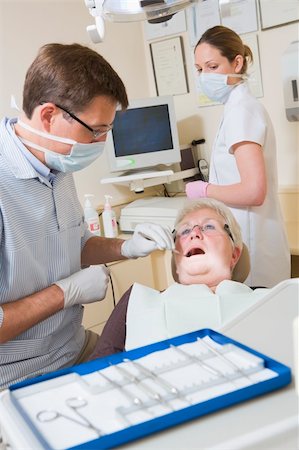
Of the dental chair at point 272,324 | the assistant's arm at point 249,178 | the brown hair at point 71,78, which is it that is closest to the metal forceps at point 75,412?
the dental chair at point 272,324

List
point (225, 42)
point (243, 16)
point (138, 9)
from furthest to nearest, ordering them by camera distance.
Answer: point (243, 16), point (225, 42), point (138, 9)

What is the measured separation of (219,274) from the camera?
5.41 ft

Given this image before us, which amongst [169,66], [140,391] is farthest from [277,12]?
[140,391]

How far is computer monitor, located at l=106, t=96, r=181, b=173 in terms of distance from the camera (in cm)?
304

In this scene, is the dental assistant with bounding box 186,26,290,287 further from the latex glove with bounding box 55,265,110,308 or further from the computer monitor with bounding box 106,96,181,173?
the computer monitor with bounding box 106,96,181,173

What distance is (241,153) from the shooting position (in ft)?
6.53

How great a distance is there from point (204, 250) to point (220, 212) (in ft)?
0.49

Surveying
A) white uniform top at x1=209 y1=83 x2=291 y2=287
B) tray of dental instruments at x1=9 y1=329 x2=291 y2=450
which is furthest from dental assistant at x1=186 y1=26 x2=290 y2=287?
tray of dental instruments at x1=9 y1=329 x2=291 y2=450

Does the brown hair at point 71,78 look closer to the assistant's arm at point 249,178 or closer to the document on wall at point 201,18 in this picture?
the assistant's arm at point 249,178

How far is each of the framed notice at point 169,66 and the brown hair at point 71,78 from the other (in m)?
1.83

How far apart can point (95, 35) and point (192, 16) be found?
163 centimetres

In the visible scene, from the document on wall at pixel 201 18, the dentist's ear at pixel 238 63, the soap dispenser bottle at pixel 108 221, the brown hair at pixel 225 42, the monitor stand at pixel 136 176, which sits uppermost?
the document on wall at pixel 201 18

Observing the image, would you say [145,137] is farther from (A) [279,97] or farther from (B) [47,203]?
(B) [47,203]

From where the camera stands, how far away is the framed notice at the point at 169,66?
3246 mm
